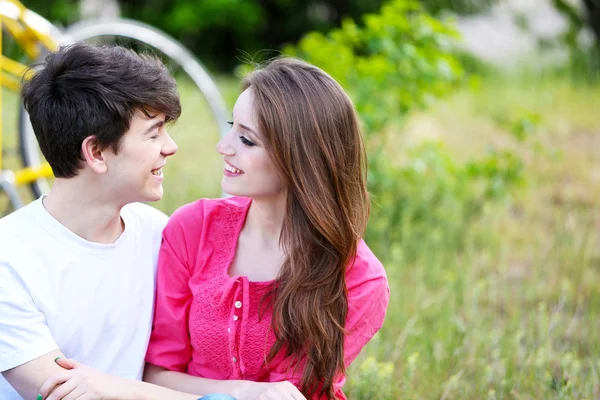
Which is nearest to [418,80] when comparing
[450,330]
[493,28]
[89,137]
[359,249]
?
[450,330]

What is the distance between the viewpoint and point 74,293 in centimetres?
178

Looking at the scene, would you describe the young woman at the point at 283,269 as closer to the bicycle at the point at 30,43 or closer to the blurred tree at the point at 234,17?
the bicycle at the point at 30,43

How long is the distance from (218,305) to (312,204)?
0.33 meters

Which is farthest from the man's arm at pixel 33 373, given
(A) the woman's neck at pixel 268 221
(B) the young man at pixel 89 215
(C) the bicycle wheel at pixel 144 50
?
(C) the bicycle wheel at pixel 144 50

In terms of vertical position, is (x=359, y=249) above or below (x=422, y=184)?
above

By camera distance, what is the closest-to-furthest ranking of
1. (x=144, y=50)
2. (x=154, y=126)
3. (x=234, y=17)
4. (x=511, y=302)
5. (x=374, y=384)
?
(x=154, y=126) → (x=374, y=384) → (x=144, y=50) → (x=511, y=302) → (x=234, y=17)

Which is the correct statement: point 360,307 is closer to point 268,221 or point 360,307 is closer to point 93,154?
point 268,221

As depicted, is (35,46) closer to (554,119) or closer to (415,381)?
(415,381)

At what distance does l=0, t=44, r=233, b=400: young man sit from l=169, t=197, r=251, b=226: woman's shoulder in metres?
0.11

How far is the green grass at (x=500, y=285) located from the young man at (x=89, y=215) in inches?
32.5

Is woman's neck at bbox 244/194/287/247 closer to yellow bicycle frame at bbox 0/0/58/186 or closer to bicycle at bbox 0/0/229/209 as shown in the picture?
bicycle at bbox 0/0/229/209

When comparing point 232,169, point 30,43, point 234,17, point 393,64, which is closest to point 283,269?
point 232,169

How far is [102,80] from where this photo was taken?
1.78 m

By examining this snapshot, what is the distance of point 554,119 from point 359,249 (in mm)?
4250
